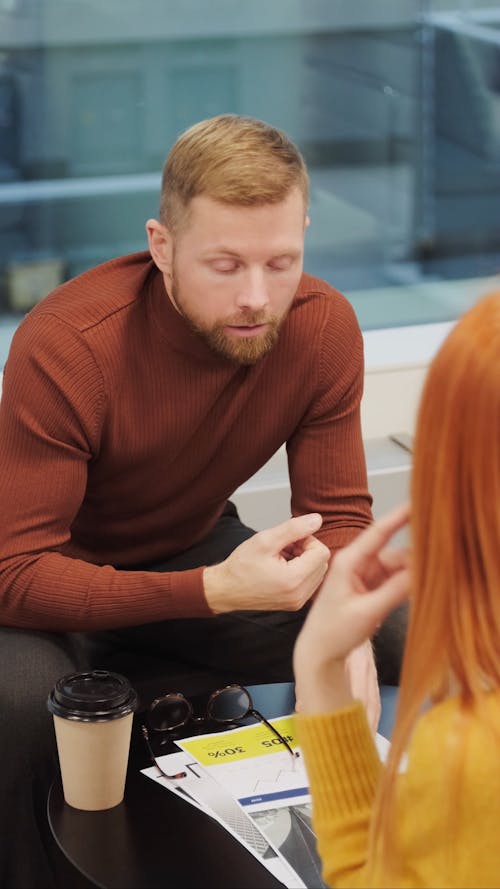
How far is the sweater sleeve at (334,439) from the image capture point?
231cm

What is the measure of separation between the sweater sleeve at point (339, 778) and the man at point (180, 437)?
593 millimetres

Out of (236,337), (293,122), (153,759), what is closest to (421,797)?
(153,759)

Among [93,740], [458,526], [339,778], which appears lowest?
[93,740]

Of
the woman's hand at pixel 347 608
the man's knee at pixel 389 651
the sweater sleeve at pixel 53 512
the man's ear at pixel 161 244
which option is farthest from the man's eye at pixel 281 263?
the woman's hand at pixel 347 608

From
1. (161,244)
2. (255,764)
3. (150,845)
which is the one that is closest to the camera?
(150,845)

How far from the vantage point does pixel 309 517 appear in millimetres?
1919

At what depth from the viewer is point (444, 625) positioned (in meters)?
1.14

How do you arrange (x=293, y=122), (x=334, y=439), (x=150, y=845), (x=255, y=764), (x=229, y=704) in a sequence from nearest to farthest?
(x=150, y=845) < (x=255, y=764) < (x=229, y=704) < (x=334, y=439) < (x=293, y=122)

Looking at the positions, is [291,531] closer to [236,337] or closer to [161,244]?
[236,337]

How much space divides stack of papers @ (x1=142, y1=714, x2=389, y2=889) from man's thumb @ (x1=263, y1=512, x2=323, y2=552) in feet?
0.80

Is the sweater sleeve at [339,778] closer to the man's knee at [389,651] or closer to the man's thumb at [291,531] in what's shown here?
the man's thumb at [291,531]

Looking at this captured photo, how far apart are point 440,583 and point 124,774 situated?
70 centimetres

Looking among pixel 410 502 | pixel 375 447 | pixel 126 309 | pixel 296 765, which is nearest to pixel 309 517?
pixel 296 765

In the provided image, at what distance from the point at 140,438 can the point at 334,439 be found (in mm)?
353
